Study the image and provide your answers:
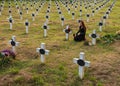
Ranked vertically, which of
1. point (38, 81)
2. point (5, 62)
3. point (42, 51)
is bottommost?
point (38, 81)

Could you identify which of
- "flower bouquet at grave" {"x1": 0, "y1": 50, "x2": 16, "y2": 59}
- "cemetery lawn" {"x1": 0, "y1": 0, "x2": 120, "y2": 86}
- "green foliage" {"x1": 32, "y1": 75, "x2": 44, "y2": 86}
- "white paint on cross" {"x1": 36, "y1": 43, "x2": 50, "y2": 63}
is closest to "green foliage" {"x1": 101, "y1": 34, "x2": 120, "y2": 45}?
"cemetery lawn" {"x1": 0, "y1": 0, "x2": 120, "y2": 86}

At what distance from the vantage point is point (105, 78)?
10.1 m

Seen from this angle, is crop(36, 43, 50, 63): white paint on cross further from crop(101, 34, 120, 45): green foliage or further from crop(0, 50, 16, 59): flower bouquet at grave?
crop(101, 34, 120, 45): green foliage

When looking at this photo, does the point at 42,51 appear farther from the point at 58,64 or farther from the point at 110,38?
the point at 110,38

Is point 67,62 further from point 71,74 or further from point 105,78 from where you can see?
point 105,78

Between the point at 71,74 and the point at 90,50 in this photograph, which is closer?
the point at 71,74

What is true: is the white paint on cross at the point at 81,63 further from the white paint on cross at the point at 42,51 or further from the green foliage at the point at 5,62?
the green foliage at the point at 5,62

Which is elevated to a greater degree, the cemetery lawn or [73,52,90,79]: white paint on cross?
[73,52,90,79]: white paint on cross

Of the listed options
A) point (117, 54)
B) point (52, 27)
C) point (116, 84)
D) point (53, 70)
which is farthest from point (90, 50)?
point (52, 27)

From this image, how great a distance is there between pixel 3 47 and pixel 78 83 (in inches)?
213

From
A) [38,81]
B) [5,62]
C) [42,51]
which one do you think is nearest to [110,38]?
[42,51]

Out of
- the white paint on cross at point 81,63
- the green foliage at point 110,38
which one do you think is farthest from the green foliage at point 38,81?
the green foliage at point 110,38

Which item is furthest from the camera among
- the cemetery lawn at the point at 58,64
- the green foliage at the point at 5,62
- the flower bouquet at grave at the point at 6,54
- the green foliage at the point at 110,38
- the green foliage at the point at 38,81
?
the green foliage at the point at 110,38

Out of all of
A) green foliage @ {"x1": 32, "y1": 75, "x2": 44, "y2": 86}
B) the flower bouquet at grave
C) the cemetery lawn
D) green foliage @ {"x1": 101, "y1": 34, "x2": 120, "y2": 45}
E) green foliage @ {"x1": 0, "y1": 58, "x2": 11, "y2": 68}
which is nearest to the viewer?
green foliage @ {"x1": 32, "y1": 75, "x2": 44, "y2": 86}
